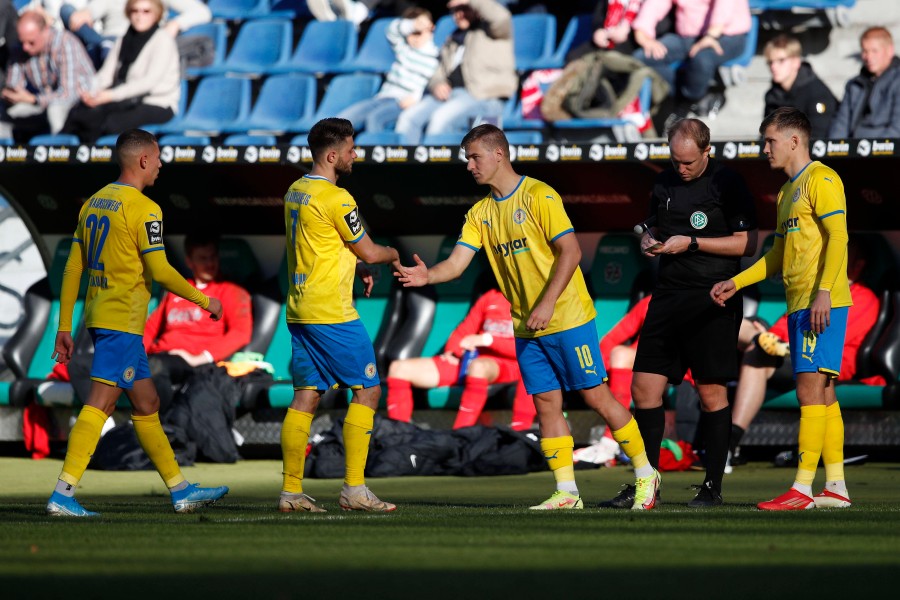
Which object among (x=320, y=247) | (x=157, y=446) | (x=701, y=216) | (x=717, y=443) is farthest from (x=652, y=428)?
(x=157, y=446)

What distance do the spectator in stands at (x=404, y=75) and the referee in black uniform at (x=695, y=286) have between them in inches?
267

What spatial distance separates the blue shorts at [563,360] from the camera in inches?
254

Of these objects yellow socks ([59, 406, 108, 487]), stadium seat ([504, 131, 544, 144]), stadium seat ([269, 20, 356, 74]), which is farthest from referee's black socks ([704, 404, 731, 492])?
stadium seat ([269, 20, 356, 74])

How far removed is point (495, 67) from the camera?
12.9 metres

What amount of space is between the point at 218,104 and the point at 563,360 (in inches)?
361

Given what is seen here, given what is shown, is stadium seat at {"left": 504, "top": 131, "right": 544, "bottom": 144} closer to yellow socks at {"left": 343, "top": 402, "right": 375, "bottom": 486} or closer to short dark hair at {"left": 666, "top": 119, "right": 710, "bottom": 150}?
short dark hair at {"left": 666, "top": 119, "right": 710, "bottom": 150}

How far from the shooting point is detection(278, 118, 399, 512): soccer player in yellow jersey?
649cm

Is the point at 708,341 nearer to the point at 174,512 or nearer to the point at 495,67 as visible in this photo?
the point at 174,512

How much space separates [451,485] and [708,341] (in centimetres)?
248

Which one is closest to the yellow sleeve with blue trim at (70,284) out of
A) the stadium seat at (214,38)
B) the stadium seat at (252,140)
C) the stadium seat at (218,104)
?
the stadium seat at (252,140)

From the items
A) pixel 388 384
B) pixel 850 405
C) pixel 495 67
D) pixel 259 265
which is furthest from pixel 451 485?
pixel 495 67

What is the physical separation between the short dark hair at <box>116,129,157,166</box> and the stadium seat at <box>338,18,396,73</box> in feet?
26.6

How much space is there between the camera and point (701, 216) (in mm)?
6723

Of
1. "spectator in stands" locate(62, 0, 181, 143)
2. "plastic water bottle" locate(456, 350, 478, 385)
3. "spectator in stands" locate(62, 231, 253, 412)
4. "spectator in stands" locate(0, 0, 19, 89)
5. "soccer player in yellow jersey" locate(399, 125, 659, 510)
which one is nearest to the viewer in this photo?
"soccer player in yellow jersey" locate(399, 125, 659, 510)
